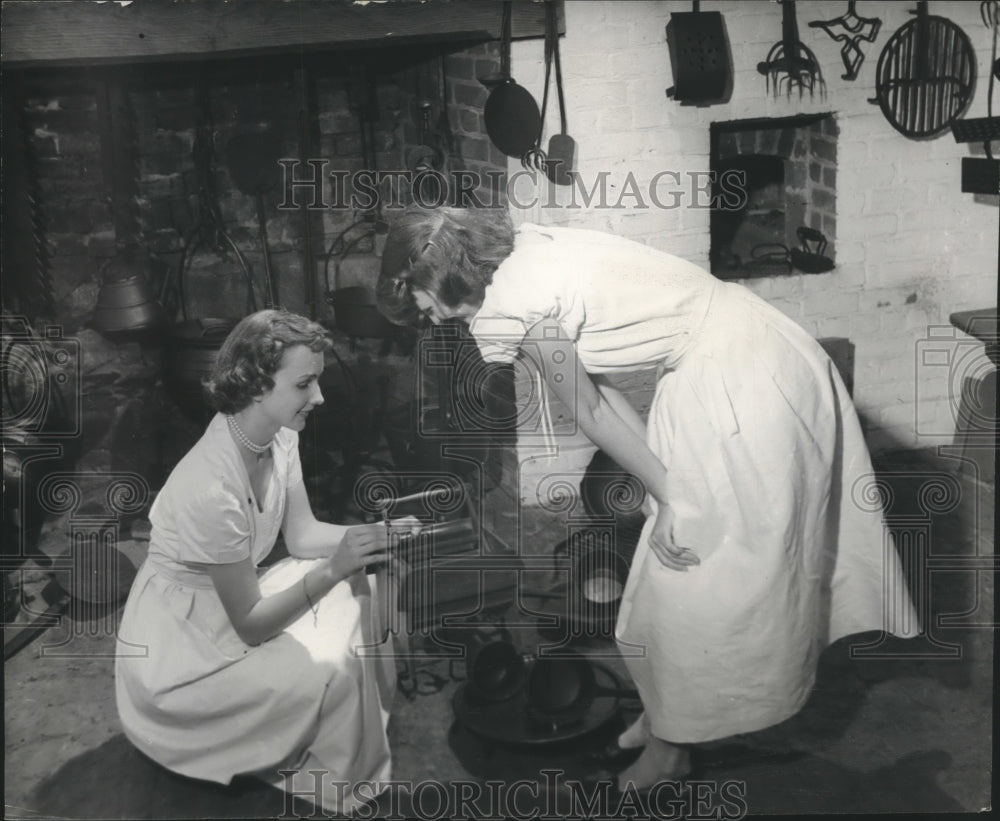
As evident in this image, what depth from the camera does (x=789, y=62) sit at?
259cm

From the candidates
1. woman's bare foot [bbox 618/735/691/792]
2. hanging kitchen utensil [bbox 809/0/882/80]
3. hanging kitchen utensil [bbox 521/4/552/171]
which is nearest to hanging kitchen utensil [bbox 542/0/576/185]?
hanging kitchen utensil [bbox 521/4/552/171]

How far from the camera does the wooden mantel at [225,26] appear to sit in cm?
246

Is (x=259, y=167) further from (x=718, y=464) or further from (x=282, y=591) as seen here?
(x=718, y=464)

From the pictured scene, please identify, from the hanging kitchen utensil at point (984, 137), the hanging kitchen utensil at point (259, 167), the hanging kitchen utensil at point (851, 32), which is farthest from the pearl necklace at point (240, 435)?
the hanging kitchen utensil at point (984, 137)

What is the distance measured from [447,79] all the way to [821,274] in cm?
95

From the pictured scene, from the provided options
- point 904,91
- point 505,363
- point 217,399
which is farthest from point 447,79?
point 904,91

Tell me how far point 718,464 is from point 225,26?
138cm

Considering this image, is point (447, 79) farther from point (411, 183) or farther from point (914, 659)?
point (914, 659)

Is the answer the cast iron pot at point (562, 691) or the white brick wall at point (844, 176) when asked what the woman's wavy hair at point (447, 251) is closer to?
the white brick wall at point (844, 176)

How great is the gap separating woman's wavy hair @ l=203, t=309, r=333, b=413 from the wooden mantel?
57 cm

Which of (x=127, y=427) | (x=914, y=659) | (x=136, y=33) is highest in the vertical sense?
(x=136, y=33)

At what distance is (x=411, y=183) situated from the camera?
8.30ft

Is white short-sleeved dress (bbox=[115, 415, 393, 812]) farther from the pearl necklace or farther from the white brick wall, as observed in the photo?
the white brick wall

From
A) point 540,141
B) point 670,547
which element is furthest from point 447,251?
point 670,547
